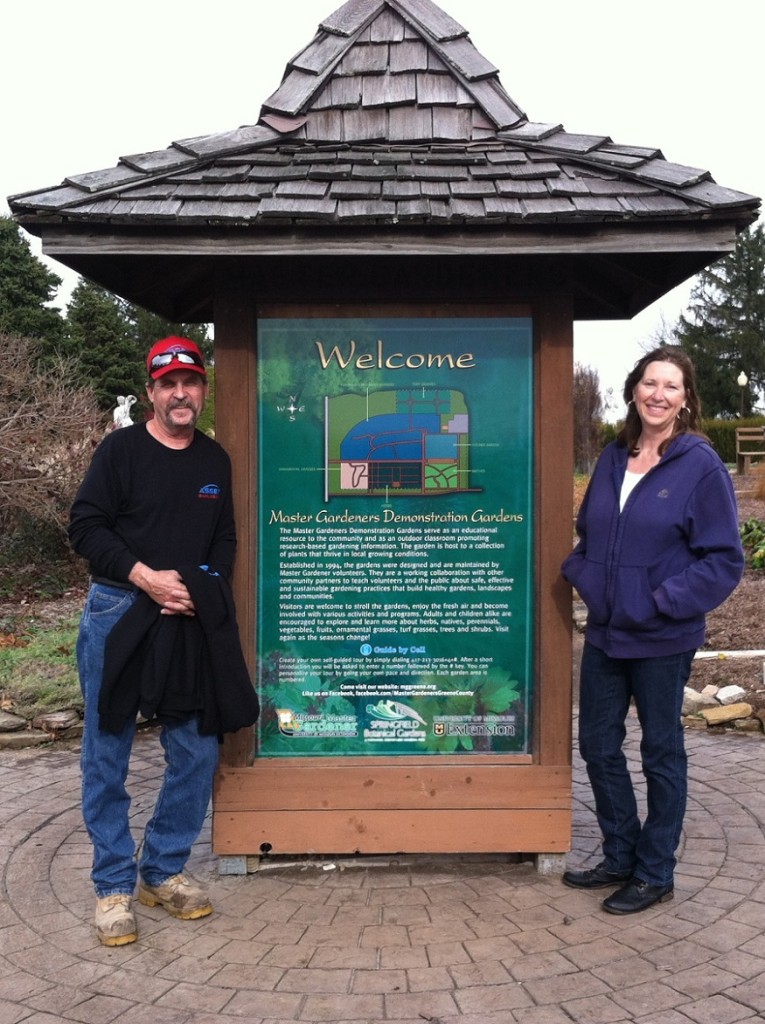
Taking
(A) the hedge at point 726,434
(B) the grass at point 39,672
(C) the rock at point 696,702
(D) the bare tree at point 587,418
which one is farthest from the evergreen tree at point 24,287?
(C) the rock at point 696,702

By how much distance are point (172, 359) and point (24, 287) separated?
3683 centimetres

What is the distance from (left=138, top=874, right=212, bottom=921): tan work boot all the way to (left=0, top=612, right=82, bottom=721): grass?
301 cm

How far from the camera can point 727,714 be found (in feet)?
21.1

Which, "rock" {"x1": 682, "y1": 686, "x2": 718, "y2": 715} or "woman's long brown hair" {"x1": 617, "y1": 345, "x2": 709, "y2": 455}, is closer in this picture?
"woman's long brown hair" {"x1": 617, "y1": 345, "x2": 709, "y2": 455}

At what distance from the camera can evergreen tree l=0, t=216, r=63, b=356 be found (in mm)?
35844

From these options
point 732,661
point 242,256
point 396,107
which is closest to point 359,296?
point 242,256

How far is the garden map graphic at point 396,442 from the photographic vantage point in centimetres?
399

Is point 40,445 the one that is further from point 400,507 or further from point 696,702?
point 400,507

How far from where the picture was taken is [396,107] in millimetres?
4172

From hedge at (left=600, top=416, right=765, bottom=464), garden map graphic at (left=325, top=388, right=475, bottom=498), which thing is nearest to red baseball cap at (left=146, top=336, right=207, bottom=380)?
garden map graphic at (left=325, top=388, right=475, bottom=498)

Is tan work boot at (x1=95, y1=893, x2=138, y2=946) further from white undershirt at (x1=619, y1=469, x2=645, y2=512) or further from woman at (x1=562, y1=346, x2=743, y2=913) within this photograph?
white undershirt at (x1=619, y1=469, x2=645, y2=512)

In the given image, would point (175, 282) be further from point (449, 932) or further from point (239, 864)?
point (449, 932)

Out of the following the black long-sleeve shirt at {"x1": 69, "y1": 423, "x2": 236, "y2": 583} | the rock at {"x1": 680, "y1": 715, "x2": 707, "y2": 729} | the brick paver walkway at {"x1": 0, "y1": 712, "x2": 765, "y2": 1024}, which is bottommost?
the brick paver walkway at {"x1": 0, "y1": 712, "x2": 765, "y2": 1024}

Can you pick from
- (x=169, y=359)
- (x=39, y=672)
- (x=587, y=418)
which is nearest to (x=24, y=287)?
(x=587, y=418)
